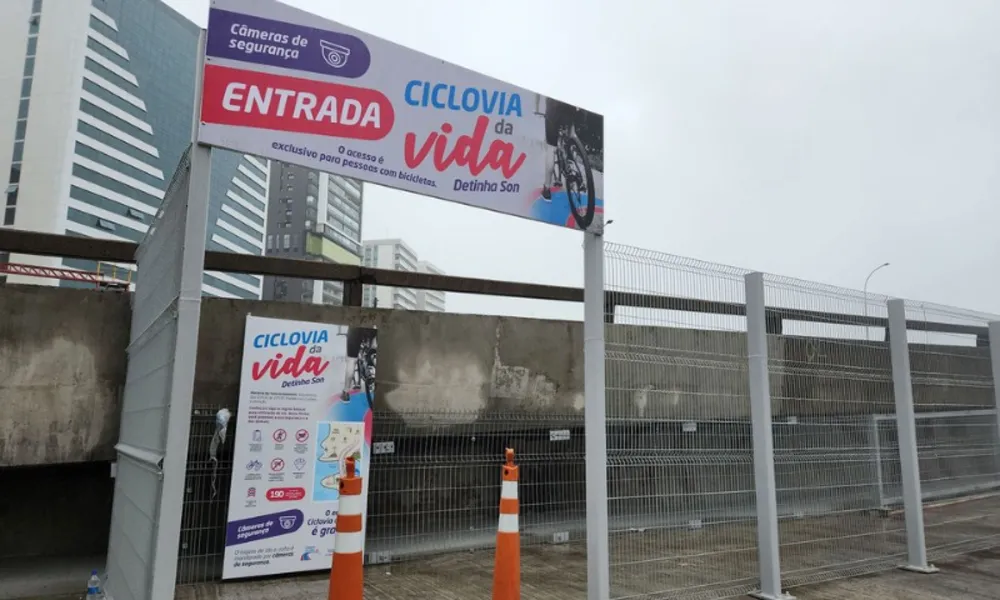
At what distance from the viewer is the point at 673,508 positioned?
16.7 feet

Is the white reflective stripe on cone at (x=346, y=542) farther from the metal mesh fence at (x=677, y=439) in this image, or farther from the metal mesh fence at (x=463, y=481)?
the metal mesh fence at (x=463, y=481)

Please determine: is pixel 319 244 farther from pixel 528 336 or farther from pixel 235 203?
pixel 528 336

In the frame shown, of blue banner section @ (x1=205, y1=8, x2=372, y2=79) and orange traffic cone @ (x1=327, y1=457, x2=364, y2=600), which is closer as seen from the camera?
orange traffic cone @ (x1=327, y1=457, x2=364, y2=600)

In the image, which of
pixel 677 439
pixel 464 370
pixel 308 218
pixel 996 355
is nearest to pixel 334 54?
pixel 677 439

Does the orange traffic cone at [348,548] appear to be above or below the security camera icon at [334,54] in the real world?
below

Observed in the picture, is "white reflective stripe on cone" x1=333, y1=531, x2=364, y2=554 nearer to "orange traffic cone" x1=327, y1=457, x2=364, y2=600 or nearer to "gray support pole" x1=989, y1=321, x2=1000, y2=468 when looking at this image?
"orange traffic cone" x1=327, y1=457, x2=364, y2=600

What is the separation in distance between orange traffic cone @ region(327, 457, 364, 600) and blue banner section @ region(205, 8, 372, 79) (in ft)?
7.97

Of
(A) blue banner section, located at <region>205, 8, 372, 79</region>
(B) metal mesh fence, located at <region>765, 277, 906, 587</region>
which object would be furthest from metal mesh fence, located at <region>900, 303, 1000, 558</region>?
(A) blue banner section, located at <region>205, 8, 372, 79</region>

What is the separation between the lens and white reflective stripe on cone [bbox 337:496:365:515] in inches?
119

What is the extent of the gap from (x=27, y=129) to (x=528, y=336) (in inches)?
2634

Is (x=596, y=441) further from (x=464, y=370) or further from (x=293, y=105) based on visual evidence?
(x=464, y=370)

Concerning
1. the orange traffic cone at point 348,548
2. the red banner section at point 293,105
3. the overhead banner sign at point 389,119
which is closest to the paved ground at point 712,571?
the orange traffic cone at point 348,548

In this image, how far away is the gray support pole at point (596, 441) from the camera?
4484 mm

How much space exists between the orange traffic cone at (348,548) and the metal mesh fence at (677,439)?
2382 millimetres
